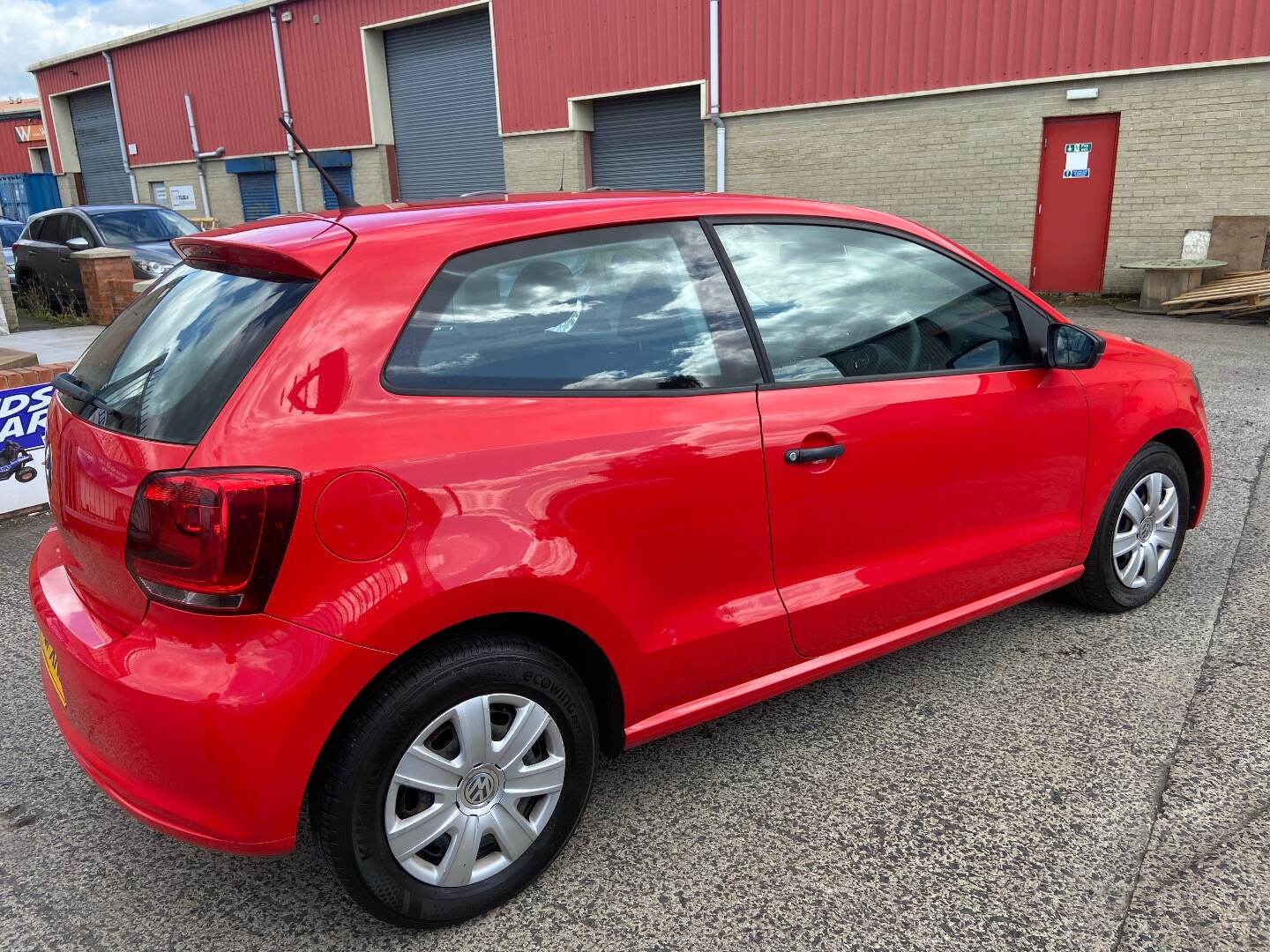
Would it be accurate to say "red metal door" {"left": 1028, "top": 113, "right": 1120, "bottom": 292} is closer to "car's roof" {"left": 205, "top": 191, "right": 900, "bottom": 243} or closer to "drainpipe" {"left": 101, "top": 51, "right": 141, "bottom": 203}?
"car's roof" {"left": 205, "top": 191, "right": 900, "bottom": 243}

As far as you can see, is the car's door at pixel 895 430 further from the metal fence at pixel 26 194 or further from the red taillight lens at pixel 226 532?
the metal fence at pixel 26 194

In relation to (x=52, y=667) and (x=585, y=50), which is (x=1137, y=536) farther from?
(x=585, y=50)

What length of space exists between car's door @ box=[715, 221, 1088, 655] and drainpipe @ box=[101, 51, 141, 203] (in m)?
33.1

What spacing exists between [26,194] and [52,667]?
3921 cm

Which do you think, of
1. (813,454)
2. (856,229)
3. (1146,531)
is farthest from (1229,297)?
(813,454)

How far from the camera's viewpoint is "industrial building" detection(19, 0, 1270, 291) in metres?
12.7

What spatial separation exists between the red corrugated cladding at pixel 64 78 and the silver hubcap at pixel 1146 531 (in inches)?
1385

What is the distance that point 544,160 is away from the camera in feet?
64.9

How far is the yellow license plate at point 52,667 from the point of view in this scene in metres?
2.23

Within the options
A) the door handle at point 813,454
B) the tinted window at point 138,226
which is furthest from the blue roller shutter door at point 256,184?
the door handle at point 813,454

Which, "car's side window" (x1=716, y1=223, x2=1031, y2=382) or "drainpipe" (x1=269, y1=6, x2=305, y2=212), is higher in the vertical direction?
"drainpipe" (x1=269, y1=6, x2=305, y2=212)

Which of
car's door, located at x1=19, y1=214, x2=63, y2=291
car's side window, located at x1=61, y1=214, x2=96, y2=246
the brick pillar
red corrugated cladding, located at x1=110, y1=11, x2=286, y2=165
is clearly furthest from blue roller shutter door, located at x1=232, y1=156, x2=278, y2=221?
the brick pillar

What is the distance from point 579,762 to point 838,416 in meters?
1.16

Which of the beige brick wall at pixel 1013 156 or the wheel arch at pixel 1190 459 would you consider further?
the beige brick wall at pixel 1013 156
